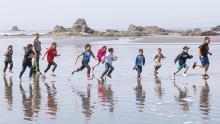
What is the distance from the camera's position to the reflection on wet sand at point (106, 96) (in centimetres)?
1266

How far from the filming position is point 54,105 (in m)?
12.6

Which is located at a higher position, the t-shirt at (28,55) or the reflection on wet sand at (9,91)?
the t-shirt at (28,55)

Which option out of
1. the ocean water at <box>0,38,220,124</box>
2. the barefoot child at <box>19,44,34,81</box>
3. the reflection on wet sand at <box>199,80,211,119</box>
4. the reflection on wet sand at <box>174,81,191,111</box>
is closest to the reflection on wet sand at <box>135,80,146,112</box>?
the ocean water at <box>0,38,220,124</box>

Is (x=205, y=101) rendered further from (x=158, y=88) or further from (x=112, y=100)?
(x=158, y=88)

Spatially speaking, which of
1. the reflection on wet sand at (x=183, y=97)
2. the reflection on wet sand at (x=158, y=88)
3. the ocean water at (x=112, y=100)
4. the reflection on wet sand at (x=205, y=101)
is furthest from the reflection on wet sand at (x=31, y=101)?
the reflection on wet sand at (x=205, y=101)

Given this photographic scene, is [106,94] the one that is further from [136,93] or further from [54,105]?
[54,105]

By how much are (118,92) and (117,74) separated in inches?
231

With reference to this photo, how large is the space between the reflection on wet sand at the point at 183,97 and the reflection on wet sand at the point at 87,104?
208 centimetres

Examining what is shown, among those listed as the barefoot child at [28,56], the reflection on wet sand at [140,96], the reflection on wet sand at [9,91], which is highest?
the barefoot child at [28,56]

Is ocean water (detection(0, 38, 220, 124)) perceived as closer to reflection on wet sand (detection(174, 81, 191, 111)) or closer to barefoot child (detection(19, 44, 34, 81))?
reflection on wet sand (detection(174, 81, 191, 111))

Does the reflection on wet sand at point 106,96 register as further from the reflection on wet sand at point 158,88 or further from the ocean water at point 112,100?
the reflection on wet sand at point 158,88

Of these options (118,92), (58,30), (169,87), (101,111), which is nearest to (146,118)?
(101,111)

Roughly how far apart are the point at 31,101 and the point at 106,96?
2.03 meters

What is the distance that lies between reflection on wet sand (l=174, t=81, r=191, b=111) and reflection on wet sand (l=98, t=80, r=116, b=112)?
5.28ft
